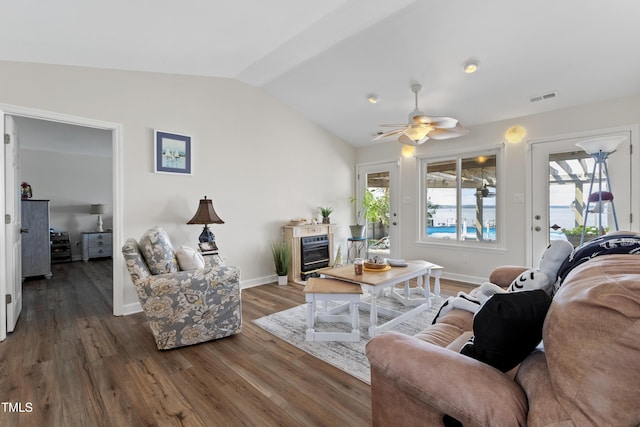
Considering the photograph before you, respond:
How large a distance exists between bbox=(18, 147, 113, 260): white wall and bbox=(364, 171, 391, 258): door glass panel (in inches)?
239

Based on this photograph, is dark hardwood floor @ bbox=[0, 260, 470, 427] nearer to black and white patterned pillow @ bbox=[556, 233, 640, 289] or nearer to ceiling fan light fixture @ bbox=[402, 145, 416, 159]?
black and white patterned pillow @ bbox=[556, 233, 640, 289]

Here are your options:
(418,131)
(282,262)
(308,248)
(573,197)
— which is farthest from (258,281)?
(573,197)

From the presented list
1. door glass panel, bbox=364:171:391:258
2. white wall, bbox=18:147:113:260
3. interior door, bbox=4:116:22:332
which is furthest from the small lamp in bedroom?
door glass panel, bbox=364:171:391:258

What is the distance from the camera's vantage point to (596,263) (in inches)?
39.2

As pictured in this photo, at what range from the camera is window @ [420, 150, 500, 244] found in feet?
14.8

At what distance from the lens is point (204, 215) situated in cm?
358

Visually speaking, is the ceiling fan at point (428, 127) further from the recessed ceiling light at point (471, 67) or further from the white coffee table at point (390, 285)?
the white coffee table at point (390, 285)

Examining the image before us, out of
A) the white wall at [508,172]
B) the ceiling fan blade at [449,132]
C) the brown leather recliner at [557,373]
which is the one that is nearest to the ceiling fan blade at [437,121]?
the ceiling fan blade at [449,132]

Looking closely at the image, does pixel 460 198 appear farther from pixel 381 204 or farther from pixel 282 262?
pixel 282 262

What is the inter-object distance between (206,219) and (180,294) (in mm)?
1287

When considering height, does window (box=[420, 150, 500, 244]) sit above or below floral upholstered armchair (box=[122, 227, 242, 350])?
above

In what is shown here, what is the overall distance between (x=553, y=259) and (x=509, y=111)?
334 cm

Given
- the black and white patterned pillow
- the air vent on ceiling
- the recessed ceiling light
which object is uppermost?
the recessed ceiling light

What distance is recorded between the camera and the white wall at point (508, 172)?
3.52 meters
